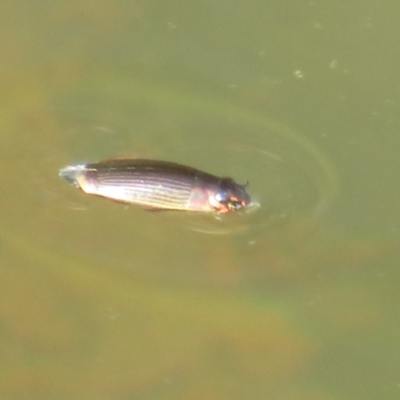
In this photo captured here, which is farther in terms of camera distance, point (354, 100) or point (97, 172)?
point (354, 100)

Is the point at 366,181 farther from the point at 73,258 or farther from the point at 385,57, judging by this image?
the point at 73,258

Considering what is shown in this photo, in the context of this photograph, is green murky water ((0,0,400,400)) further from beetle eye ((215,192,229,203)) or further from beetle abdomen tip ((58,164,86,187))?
beetle eye ((215,192,229,203))

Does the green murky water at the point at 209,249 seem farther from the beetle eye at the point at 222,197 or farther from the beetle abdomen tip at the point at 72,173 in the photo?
the beetle eye at the point at 222,197

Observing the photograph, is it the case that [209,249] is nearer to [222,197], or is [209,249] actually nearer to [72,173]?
[222,197]

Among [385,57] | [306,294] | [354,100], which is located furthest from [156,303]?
[385,57]

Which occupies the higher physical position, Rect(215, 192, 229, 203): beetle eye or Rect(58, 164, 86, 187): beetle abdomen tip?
Rect(58, 164, 86, 187): beetle abdomen tip

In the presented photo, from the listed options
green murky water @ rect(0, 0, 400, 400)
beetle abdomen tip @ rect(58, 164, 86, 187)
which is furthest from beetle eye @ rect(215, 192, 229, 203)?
beetle abdomen tip @ rect(58, 164, 86, 187)

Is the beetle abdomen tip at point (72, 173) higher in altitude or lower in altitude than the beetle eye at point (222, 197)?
higher

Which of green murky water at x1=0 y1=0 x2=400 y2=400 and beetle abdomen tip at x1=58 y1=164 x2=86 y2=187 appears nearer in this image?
beetle abdomen tip at x1=58 y1=164 x2=86 y2=187

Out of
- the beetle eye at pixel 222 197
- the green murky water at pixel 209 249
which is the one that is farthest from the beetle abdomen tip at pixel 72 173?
the beetle eye at pixel 222 197
